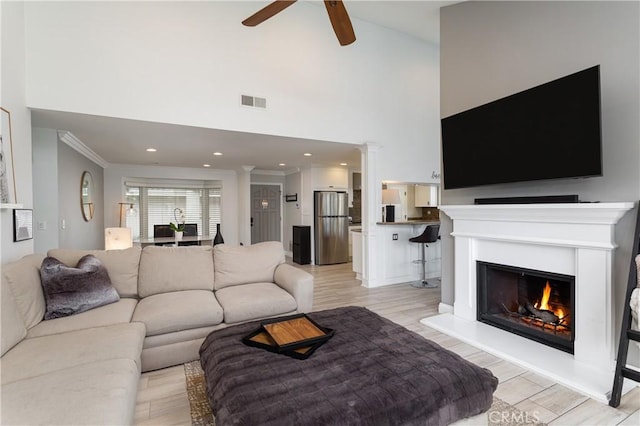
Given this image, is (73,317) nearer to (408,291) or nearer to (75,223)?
(75,223)

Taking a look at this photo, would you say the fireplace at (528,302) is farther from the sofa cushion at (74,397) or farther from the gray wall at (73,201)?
the gray wall at (73,201)

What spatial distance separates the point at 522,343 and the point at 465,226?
1186 mm

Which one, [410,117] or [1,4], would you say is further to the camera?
[410,117]

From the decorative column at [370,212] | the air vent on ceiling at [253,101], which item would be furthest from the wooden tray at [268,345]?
the decorative column at [370,212]

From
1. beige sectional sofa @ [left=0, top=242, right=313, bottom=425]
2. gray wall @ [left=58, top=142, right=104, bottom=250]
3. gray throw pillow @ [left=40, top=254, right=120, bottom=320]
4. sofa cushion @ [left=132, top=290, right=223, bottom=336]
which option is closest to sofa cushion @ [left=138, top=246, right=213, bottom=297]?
beige sectional sofa @ [left=0, top=242, right=313, bottom=425]

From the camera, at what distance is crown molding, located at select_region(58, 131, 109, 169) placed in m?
3.85

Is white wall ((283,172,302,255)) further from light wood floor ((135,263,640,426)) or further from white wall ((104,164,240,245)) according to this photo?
light wood floor ((135,263,640,426))

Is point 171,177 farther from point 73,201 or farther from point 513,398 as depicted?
point 513,398

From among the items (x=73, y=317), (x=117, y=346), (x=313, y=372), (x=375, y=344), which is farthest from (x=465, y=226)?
(x=73, y=317)

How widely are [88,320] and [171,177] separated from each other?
17.5 ft

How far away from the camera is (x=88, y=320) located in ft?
7.09

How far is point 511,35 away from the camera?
9.56ft

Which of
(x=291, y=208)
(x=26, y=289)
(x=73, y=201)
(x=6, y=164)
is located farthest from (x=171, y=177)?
(x=26, y=289)

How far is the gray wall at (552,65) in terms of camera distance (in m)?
2.17
